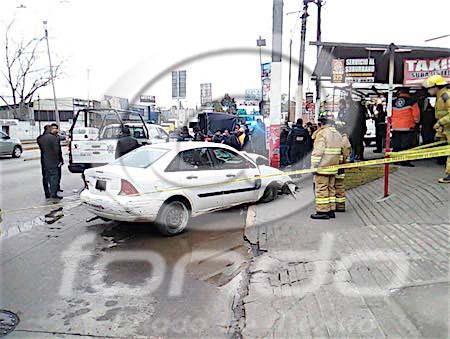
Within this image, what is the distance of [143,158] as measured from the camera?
6.69 m

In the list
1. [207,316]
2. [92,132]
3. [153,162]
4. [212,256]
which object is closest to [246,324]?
[207,316]

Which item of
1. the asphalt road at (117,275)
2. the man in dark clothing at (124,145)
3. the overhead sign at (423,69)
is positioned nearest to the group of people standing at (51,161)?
the man in dark clothing at (124,145)

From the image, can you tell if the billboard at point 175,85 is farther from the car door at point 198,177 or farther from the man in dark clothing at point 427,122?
the man in dark clothing at point 427,122

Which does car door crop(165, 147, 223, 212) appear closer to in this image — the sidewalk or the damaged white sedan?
the damaged white sedan

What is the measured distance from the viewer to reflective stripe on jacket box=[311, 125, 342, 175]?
256 inches

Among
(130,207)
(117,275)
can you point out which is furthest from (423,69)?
(117,275)

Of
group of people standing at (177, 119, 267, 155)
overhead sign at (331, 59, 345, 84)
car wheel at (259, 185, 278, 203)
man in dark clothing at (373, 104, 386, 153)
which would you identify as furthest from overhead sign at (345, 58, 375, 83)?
man in dark clothing at (373, 104, 386, 153)

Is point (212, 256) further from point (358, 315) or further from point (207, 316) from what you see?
point (358, 315)

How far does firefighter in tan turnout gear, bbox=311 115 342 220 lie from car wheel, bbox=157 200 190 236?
2179mm

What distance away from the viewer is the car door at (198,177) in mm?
6512

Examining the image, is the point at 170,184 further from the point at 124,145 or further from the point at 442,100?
the point at 442,100

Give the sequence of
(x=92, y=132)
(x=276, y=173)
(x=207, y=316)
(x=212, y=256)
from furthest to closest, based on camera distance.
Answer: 1. (x=92, y=132)
2. (x=276, y=173)
3. (x=212, y=256)
4. (x=207, y=316)

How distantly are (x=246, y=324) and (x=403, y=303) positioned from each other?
A: 1404 millimetres

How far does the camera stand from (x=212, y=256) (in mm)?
5484
